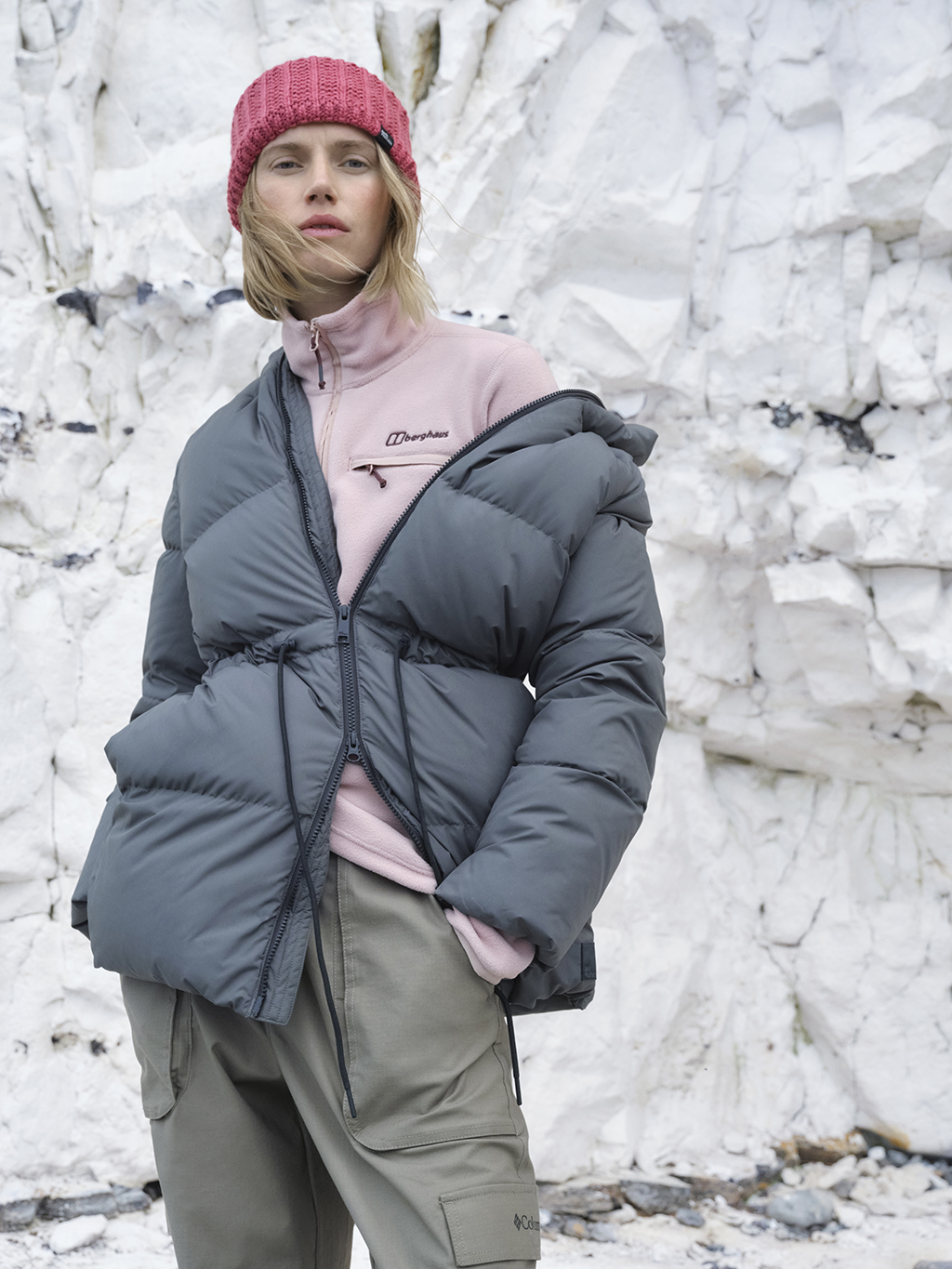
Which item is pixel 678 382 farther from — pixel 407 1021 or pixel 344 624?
pixel 407 1021

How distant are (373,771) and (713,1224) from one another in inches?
72.1

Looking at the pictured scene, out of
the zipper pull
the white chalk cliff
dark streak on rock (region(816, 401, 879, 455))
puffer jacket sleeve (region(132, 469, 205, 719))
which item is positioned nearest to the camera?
the zipper pull

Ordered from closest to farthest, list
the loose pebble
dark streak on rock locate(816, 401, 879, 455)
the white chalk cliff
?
the loose pebble < the white chalk cliff < dark streak on rock locate(816, 401, 879, 455)

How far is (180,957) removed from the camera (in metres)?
1.00

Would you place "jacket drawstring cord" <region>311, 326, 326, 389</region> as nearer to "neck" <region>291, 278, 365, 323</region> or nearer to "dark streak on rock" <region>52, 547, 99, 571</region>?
"neck" <region>291, 278, 365, 323</region>

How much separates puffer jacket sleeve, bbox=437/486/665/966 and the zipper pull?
Answer: 19 cm

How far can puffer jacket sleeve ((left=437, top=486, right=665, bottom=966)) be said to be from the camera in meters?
0.97

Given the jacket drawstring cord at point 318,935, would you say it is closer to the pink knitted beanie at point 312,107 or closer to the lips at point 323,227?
the lips at point 323,227

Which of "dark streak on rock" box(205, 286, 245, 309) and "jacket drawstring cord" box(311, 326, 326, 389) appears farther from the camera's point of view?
"dark streak on rock" box(205, 286, 245, 309)

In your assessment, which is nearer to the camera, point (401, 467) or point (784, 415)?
point (401, 467)

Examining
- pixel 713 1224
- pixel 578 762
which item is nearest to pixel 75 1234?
pixel 713 1224

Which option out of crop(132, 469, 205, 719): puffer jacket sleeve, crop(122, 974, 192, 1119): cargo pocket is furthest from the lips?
crop(122, 974, 192, 1119): cargo pocket

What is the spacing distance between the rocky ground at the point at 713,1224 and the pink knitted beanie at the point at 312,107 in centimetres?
194

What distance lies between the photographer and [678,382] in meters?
2.70
